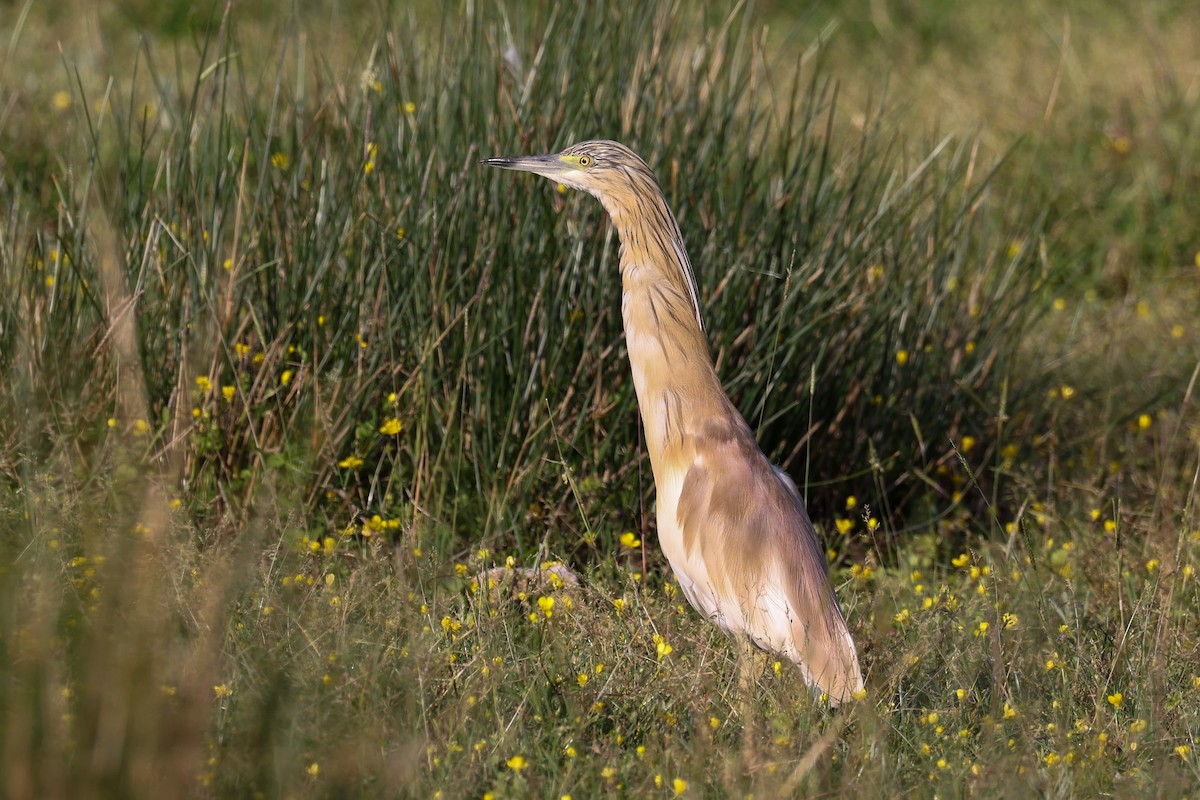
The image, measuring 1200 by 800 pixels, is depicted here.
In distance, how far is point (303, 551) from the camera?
2926mm

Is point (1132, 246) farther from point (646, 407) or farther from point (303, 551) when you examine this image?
point (303, 551)

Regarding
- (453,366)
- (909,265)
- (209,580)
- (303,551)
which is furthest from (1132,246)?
(209,580)

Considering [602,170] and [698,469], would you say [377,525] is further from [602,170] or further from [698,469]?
[602,170]

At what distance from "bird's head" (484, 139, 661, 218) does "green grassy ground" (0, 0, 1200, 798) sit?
404 mm

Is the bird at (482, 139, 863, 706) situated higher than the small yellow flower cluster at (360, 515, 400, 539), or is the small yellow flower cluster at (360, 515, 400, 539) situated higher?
the bird at (482, 139, 863, 706)

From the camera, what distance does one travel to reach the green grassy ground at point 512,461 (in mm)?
2283

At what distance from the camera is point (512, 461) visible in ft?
11.8

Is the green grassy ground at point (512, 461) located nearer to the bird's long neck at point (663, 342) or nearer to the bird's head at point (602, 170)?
Result: the bird's long neck at point (663, 342)

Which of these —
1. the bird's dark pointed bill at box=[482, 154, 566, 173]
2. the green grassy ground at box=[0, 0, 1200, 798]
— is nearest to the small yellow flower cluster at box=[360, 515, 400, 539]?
the green grassy ground at box=[0, 0, 1200, 798]

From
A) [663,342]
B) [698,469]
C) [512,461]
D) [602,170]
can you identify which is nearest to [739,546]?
[698,469]

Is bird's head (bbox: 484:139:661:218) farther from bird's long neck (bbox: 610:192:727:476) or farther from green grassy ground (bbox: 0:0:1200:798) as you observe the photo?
green grassy ground (bbox: 0:0:1200:798)

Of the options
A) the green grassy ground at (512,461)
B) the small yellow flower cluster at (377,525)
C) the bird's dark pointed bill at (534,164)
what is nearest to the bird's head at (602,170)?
the bird's dark pointed bill at (534,164)

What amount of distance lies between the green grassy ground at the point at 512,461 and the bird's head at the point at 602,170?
0.40 metres

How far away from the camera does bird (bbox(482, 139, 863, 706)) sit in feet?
9.18
